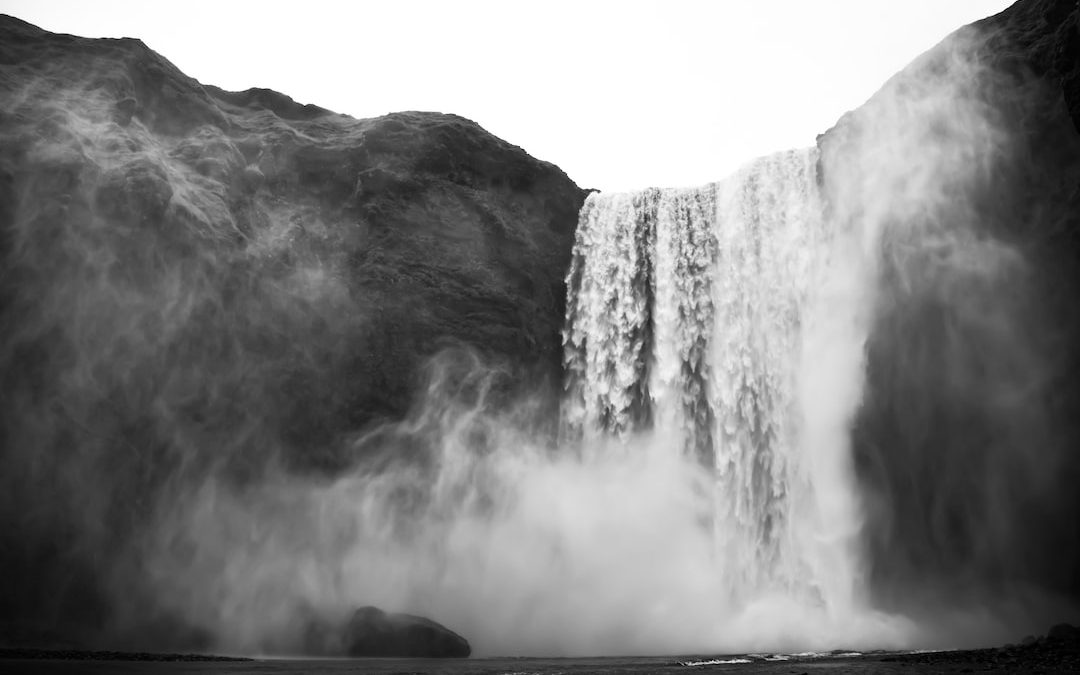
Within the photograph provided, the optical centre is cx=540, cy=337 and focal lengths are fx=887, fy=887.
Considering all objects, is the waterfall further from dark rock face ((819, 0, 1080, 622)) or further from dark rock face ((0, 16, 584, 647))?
dark rock face ((0, 16, 584, 647))

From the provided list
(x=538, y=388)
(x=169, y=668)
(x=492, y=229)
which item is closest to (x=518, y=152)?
(x=492, y=229)

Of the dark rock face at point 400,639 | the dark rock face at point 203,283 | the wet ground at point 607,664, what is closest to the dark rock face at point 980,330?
the wet ground at point 607,664

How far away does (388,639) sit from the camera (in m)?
27.6

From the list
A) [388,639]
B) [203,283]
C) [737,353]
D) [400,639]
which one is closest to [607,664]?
[400,639]

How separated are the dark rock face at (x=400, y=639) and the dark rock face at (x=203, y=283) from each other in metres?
7.63

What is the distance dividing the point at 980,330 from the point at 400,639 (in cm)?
2098

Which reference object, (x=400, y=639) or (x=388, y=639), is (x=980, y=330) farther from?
(x=388, y=639)

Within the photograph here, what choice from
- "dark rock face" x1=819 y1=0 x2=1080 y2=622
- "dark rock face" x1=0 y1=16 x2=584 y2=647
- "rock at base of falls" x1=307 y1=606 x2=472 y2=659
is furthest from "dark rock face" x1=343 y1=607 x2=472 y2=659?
"dark rock face" x1=819 y1=0 x2=1080 y2=622

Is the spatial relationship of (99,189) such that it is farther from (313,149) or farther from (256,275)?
(313,149)

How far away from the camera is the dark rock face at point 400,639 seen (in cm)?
2739

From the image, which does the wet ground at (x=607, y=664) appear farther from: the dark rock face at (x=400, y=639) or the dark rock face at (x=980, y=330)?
the dark rock face at (x=980, y=330)

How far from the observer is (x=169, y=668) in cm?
2056

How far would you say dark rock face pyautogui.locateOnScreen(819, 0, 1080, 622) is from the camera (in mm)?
27438

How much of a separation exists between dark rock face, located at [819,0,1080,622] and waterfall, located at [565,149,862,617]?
168cm
